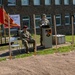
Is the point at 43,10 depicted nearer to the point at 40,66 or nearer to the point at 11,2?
the point at 11,2

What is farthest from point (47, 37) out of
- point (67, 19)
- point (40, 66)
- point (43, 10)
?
point (67, 19)

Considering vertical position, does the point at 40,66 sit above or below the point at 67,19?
below

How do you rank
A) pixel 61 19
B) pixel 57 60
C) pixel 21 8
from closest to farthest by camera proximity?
pixel 57 60 → pixel 21 8 → pixel 61 19

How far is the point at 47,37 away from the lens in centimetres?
1808

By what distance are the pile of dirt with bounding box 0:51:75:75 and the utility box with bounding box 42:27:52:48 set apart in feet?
15.2

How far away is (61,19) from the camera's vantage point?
38.8 m

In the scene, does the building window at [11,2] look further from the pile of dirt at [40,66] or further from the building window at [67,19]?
the pile of dirt at [40,66]

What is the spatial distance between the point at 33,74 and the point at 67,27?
2872 centimetres

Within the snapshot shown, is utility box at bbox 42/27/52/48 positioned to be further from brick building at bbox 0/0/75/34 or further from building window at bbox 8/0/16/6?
building window at bbox 8/0/16/6

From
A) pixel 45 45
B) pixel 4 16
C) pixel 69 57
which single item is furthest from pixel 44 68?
pixel 45 45

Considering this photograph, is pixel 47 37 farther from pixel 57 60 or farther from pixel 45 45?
pixel 57 60

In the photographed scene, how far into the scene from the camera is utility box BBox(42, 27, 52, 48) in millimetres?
→ 17908

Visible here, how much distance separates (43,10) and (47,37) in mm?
18190

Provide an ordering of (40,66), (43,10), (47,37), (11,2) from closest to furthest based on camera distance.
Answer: (40,66)
(47,37)
(11,2)
(43,10)
